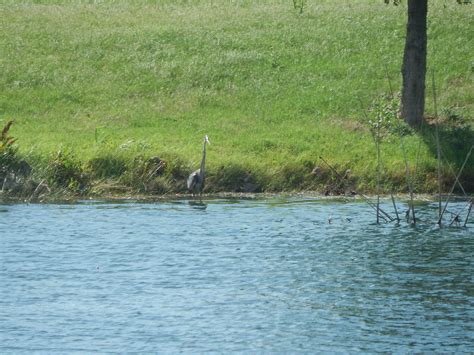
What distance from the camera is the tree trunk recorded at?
32.9m

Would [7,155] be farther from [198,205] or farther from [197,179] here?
[198,205]

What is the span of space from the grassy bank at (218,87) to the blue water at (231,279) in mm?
1940

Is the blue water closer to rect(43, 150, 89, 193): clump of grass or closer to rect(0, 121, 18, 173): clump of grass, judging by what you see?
rect(43, 150, 89, 193): clump of grass

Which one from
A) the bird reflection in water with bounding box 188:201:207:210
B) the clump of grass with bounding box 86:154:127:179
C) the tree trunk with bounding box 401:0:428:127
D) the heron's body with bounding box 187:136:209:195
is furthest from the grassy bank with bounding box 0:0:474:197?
the bird reflection in water with bounding box 188:201:207:210

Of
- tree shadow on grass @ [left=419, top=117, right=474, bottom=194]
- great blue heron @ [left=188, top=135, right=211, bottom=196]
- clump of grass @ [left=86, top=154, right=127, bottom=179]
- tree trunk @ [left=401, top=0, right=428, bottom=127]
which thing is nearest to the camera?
great blue heron @ [left=188, top=135, right=211, bottom=196]

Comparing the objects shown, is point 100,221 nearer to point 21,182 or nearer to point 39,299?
point 21,182

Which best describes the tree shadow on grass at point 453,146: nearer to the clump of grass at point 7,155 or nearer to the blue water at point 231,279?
the blue water at point 231,279

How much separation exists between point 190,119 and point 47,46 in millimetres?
10401

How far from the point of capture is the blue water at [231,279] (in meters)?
17.2

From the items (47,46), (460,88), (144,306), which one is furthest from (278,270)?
(47,46)

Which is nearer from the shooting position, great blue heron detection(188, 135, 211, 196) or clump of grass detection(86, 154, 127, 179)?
great blue heron detection(188, 135, 211, 196)

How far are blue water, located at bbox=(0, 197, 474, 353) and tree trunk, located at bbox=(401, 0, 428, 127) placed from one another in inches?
234

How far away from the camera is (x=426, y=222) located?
2605 centimetres

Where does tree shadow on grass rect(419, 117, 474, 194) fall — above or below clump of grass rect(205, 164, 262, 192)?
above
